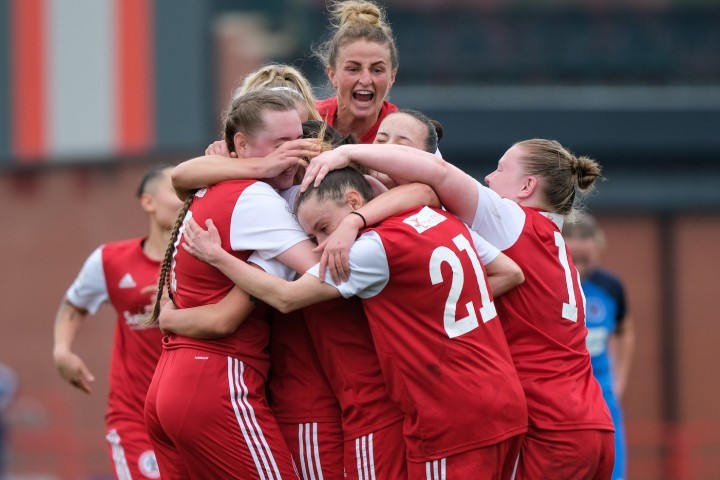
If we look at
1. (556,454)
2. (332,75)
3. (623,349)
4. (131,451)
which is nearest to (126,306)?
(131,451)

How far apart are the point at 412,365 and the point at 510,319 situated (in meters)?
0.52

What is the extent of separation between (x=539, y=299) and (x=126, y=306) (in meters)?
2.45

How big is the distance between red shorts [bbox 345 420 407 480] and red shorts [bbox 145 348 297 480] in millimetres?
269

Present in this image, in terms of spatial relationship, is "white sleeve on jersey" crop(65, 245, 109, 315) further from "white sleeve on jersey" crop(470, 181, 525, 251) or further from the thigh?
"white sleeve on jersey" crop(470, 181, 525, 251)

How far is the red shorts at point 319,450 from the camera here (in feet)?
14.9

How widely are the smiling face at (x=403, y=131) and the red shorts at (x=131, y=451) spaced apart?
2.02 meters

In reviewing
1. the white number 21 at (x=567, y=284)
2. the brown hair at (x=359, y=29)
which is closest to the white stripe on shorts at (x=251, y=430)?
the white number 21 at (x=567, y=284)

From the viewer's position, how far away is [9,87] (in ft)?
46.3

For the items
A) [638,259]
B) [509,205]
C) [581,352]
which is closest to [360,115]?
[509,205]

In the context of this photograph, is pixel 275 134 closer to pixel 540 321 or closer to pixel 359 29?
pixel 359 29

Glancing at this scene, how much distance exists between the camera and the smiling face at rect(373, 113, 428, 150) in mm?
4773

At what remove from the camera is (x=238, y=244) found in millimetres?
4480

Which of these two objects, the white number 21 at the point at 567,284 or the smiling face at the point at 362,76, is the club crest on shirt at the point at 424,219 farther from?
the smiling face at the point at 362,76

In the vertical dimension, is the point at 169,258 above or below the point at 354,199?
below
